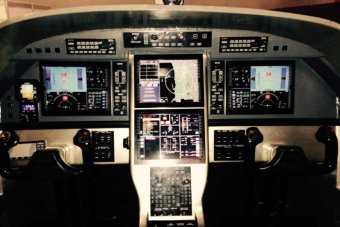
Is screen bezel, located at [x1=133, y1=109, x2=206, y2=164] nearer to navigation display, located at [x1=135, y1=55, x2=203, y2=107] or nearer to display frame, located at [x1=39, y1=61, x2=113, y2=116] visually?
navigation display, located at [x1=135, y1=55, x2=203, y2=107]

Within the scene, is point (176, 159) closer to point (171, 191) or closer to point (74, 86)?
point (171, 191)

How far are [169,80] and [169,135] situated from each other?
1.06 ft

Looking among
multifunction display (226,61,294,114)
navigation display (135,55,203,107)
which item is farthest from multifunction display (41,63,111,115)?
multifunction display (226,61,294,114)

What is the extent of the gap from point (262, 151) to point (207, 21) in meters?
0.93

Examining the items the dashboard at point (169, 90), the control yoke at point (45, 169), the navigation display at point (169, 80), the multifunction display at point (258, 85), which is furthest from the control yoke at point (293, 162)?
the control yoke at point (45, 169)

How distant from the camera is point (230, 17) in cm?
189

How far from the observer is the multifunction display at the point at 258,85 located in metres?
2.33

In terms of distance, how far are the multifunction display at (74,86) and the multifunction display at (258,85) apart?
788mm

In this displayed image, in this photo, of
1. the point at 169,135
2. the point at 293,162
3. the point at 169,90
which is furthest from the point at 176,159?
the point at 293,162

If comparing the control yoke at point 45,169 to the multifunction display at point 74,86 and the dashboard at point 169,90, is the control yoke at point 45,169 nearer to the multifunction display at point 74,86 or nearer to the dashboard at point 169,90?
the dashboard at point 169,90

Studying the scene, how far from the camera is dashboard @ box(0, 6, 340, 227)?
197cm

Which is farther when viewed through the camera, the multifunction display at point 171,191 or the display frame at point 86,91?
the display frame at point 86,91

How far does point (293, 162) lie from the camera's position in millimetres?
2092

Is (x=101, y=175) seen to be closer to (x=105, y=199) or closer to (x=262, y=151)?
(x=105, y=199)
